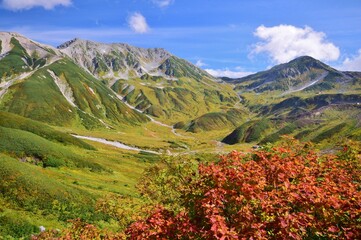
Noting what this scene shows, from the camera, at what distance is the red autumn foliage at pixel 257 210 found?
15.7m

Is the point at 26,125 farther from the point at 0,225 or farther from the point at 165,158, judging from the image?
the point at 165,158

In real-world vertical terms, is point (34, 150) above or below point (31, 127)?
below

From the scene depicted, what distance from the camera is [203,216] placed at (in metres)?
17.8

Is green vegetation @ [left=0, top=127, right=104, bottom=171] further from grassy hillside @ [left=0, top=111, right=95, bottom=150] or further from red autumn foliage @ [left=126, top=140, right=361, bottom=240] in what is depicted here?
red autumn foliage @ [left=126, top=140, right=361, bottom=240]

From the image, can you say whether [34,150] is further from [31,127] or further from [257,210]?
[257,210]

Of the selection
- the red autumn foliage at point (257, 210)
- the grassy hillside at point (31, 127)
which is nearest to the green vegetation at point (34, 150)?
the grassy hillside at point (31, 127)

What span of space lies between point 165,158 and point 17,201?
3093cm

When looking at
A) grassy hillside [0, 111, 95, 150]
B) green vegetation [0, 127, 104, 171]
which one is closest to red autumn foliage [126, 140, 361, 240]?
green vegetation [0, 127, 104, 171]

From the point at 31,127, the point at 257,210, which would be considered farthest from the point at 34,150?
the point at 257,210

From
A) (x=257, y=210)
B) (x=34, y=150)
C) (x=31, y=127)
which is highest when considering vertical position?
(x=257, y=210)

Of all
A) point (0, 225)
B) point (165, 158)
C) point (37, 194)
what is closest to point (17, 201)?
point (37, 194)

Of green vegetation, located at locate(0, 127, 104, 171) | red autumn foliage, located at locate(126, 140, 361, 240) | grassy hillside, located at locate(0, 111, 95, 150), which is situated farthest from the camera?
grassy hillside, located at locate(0, 111, 95, 150)

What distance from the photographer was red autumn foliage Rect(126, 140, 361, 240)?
15695 millimetres

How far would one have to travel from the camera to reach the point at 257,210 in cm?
1680
